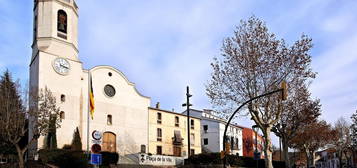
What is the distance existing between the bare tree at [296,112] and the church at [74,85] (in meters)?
19.1

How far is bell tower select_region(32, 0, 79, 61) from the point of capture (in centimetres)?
4091

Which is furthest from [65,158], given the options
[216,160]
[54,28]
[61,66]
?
[54,28]

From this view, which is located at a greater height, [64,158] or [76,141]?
[76,141]

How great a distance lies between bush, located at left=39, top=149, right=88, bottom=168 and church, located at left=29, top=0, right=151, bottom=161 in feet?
8.01

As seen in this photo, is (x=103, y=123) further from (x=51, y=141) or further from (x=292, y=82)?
(x=292, y=82)

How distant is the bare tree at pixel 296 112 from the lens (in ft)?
93.1

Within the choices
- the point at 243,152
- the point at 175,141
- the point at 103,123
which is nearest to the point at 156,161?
the point at 103,123

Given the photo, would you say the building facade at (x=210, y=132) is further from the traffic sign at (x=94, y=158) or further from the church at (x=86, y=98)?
the traffic sign at (x=94, y=158)

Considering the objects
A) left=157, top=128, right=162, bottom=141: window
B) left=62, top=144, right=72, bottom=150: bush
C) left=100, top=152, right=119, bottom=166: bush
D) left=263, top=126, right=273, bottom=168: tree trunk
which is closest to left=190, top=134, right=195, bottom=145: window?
left=157, top=128, right=162, bottom=141: window

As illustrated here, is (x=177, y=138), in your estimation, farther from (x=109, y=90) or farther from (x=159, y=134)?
(x=109, y=90)

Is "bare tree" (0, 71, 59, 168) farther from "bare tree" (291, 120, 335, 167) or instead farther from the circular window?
"bare tree" (291, 120, 335, 167)

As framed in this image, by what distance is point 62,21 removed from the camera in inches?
1670

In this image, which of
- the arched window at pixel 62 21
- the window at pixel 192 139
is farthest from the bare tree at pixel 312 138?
the arched window at pixel 62 21

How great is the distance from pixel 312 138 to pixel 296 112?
71.5 feet
